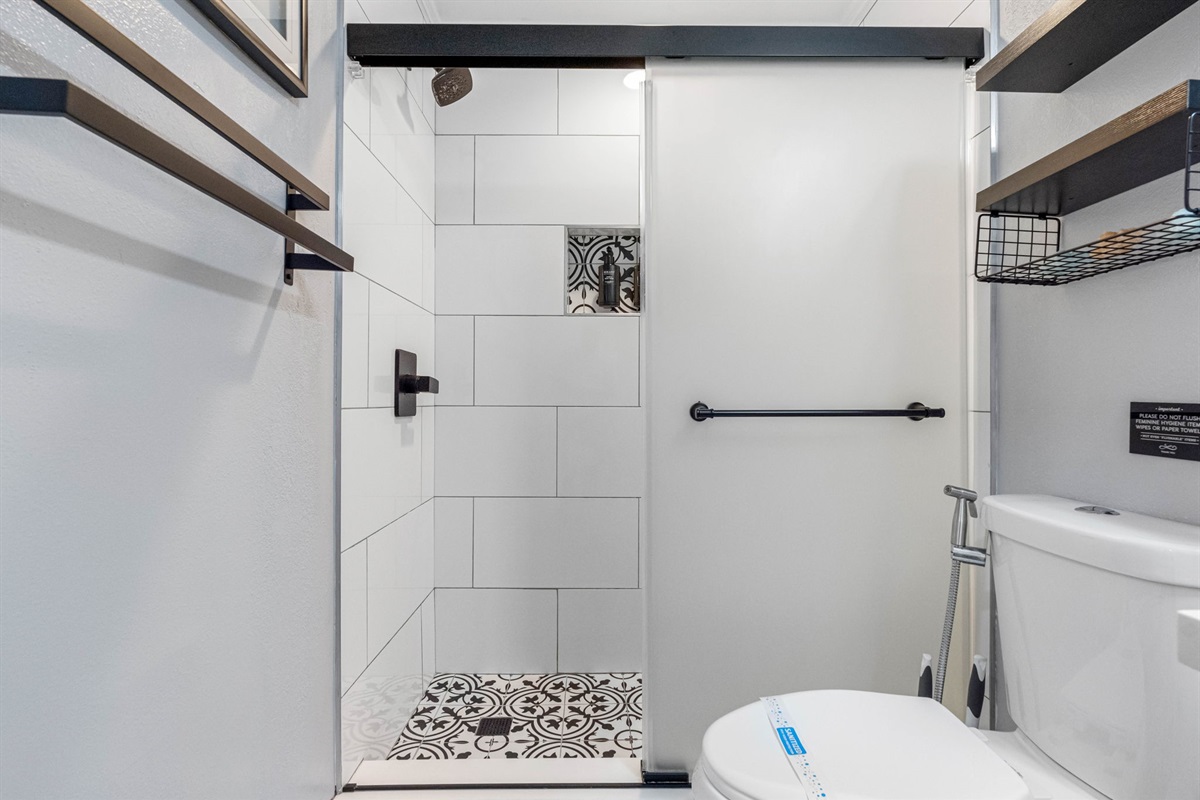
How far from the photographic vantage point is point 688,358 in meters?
1.44

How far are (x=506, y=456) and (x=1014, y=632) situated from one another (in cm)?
147

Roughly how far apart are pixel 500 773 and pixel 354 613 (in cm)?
49

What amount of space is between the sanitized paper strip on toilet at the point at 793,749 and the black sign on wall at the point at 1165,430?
71 cm

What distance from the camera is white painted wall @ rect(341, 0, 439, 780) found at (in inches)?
54.4

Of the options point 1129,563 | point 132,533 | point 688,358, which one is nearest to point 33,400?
point 132,533

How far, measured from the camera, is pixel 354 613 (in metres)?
1.37

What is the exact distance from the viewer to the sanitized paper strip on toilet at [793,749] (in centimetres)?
87

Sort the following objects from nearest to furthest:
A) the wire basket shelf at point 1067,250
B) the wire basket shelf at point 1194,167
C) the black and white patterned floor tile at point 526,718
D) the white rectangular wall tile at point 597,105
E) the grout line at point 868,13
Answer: the wire basket shelf at point 1194,167 → the wire basket shelf at point 1067,250 → the black and white patterned floor tile at point 526,718 → the grout line at point 868,13 → the white rectangular wall tile at point 597,105

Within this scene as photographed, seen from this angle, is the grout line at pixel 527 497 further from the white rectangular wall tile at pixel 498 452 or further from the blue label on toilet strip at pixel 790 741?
the blue label on toilet strip at pixel 790 741

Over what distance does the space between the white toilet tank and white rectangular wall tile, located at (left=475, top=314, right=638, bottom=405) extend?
4.05ft

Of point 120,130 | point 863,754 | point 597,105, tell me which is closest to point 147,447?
point 120,130

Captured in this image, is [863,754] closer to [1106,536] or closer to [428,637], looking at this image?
[1106,536]

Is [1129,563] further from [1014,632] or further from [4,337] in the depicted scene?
[4,337]

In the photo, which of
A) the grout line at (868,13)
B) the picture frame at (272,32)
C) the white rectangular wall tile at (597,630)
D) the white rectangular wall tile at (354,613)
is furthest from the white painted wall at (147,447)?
the grout line at (868,13)
